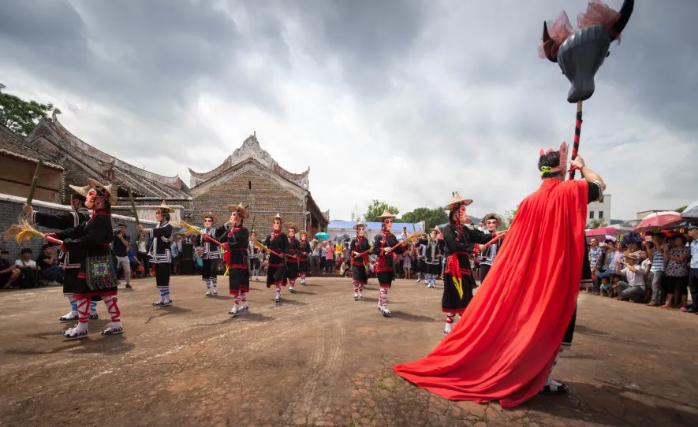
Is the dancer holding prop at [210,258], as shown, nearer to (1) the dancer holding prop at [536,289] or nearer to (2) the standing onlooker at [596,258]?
(1) the dancer holding prop at [536,289]

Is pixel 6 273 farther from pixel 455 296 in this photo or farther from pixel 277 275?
pixel 455 296

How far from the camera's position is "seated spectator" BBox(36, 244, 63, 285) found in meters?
11.0

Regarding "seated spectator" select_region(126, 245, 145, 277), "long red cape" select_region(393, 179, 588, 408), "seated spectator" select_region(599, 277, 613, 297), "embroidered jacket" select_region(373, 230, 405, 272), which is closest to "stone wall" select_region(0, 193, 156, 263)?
"seated spectator" select_region(126, 245, 145, 277)

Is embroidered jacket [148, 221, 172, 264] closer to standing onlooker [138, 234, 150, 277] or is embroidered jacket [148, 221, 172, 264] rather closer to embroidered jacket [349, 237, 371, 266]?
embroidered jacket [349, 237, 371, 266]

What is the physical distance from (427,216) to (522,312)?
6880 cm

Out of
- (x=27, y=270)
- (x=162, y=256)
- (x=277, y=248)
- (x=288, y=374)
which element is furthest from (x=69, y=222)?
(x=27, y=270)

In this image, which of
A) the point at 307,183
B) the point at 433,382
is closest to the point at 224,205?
the point at 307,183

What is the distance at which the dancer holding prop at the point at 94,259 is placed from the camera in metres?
4.95

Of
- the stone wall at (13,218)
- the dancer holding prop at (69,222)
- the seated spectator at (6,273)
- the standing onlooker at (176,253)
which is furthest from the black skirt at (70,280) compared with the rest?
the standing onlooker at (176,253)

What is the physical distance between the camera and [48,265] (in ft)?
36.3

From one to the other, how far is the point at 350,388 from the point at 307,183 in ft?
91.8

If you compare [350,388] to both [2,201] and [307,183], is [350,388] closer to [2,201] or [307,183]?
[2,201]

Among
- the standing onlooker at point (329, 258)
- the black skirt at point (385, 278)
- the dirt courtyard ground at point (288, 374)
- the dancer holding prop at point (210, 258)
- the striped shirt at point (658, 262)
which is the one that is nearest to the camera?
the dirt courtyard ground at point (288, 374)

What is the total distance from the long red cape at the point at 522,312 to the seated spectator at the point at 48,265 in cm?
1309
